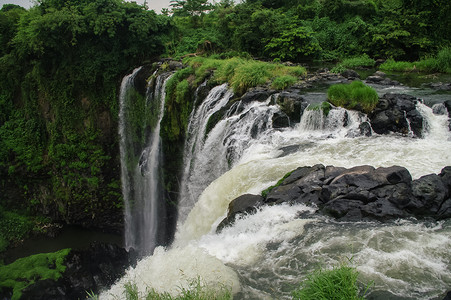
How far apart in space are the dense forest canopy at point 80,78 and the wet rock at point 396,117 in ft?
30.8

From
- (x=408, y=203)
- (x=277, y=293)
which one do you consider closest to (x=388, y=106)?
(x=408, y=203)

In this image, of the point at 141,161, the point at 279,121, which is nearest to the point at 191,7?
the point at 141,161

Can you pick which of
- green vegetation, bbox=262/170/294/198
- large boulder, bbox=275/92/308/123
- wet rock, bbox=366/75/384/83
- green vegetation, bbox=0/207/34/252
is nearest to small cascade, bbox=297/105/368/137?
large boulder, bbox=275/92/308/123

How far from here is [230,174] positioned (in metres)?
7.74

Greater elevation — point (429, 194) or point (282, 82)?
point (282, 82)

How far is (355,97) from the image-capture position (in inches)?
372

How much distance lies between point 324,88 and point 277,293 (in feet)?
31.6

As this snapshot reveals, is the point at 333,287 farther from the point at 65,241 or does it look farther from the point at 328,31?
the point at 328,31

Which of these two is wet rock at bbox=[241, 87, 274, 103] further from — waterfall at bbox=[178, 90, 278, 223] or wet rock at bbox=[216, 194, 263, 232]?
wet rock at bbox=[216, 194, 263, 232]

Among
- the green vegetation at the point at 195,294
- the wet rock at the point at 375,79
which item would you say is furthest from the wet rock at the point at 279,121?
the green vegetation at the point at 195,294

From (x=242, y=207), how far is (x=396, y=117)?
5552 millimetres

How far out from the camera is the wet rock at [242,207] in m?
6.07

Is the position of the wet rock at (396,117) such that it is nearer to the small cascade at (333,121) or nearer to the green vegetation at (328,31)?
the small cascade at (333,121)

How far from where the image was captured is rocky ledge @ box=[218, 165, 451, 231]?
5.33m
